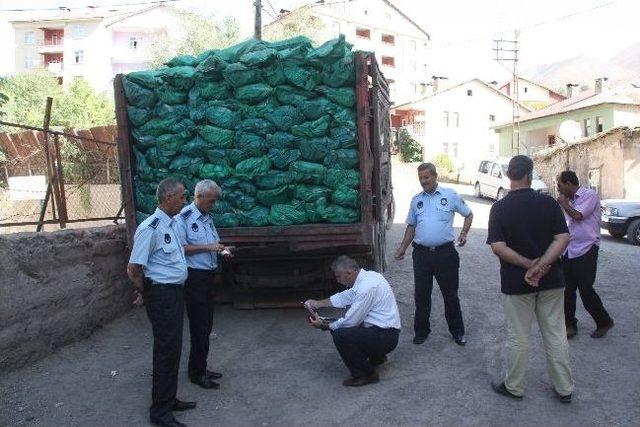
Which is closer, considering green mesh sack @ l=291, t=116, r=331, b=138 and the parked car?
green mesh sack @ l=291, t=116, r=331, b=138

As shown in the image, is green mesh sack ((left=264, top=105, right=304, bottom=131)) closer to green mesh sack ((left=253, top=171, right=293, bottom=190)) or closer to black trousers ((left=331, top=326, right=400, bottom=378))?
green mesh sack ((left=253, top=171, right=293, bottom=190))

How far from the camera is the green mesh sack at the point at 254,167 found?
5.25m

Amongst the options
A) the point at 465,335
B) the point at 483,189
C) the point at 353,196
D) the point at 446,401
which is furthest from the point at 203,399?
the point at 483,189

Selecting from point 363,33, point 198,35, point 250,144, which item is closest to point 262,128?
point 250,144

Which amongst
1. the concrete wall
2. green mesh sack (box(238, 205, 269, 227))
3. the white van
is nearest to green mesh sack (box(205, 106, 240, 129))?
green mesh sack (box(238, 205, 269, 227))

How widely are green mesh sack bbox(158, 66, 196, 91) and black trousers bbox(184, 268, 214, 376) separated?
6.62ft

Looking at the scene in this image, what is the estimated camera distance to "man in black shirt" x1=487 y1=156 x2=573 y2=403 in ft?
12.1

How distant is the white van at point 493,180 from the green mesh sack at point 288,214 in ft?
51.1

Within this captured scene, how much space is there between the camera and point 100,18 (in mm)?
49125

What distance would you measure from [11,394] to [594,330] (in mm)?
5165

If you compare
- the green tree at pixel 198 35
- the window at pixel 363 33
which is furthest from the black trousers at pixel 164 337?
the window at pixel 363 33

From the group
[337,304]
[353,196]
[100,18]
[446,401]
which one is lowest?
[446,401]

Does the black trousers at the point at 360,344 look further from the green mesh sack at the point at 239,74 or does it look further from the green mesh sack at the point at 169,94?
the green mesh sack at the point at 169,94

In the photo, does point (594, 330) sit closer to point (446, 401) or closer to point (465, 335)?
point (465, 335)
